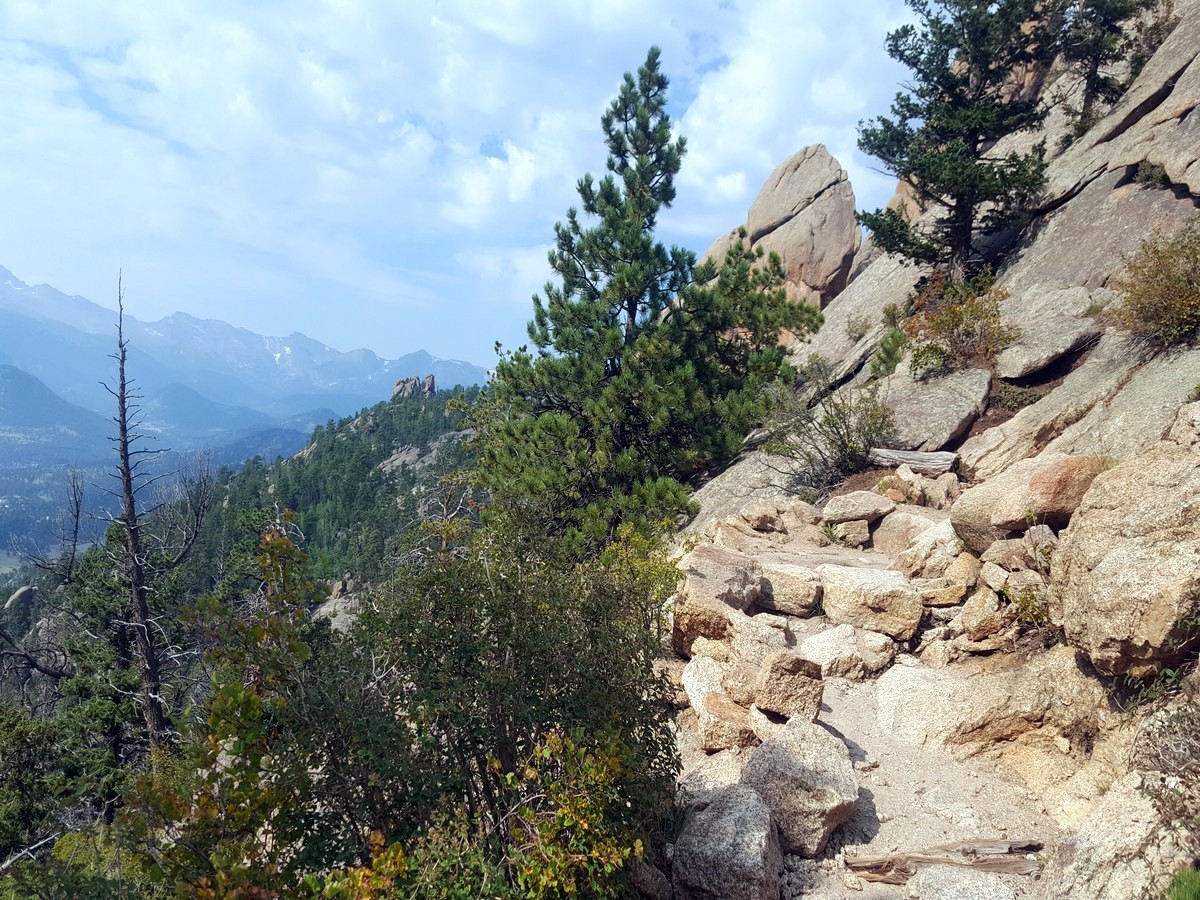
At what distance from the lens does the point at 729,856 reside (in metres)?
4.81

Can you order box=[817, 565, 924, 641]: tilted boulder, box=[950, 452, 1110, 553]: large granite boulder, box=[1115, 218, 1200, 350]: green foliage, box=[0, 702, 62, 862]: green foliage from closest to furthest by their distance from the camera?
1. box=[950, 452, 1110, 553]: large granite boulder
2. box=[817, 565, 924, 641]: tilted boulder
3. box=[1115, 218, 1200, 350]: green foliage
4. box=[0, 702, 62, 862]: green foliage

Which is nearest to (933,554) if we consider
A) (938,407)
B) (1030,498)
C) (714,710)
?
(1030,498)

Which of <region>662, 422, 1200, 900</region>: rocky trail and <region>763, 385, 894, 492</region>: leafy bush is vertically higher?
<region>763, 385, 894, 492</region>: leafy bush

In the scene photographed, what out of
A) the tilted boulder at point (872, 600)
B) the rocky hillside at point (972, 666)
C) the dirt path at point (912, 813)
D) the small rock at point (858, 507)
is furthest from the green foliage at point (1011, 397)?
the dirt path at point (912, 813)

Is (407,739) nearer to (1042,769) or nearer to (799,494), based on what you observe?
(1042,769)

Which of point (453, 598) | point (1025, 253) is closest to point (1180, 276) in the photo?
point (1025, 253)

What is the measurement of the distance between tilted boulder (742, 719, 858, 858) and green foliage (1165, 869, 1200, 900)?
2.11 meters

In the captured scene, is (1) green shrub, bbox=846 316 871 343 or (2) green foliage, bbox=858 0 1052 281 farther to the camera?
(1) green shrub, bbox=846 316 871 343

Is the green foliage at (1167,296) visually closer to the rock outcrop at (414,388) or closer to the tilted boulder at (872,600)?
the tilted boulder at (872,600)

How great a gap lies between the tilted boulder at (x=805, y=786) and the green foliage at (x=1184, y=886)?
211 cm

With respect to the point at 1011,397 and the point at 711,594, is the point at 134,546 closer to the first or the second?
the point at 711,594

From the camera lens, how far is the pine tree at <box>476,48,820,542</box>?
16.1 m

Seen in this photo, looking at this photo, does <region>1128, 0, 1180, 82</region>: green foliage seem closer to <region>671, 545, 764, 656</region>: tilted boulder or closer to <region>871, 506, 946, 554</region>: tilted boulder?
<region>871, 506, 946, 554</region>: tilted boulder

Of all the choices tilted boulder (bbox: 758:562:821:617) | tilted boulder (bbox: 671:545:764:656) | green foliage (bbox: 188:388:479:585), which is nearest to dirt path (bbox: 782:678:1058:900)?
tilted boulder (bbox: 671:545:764:656)
